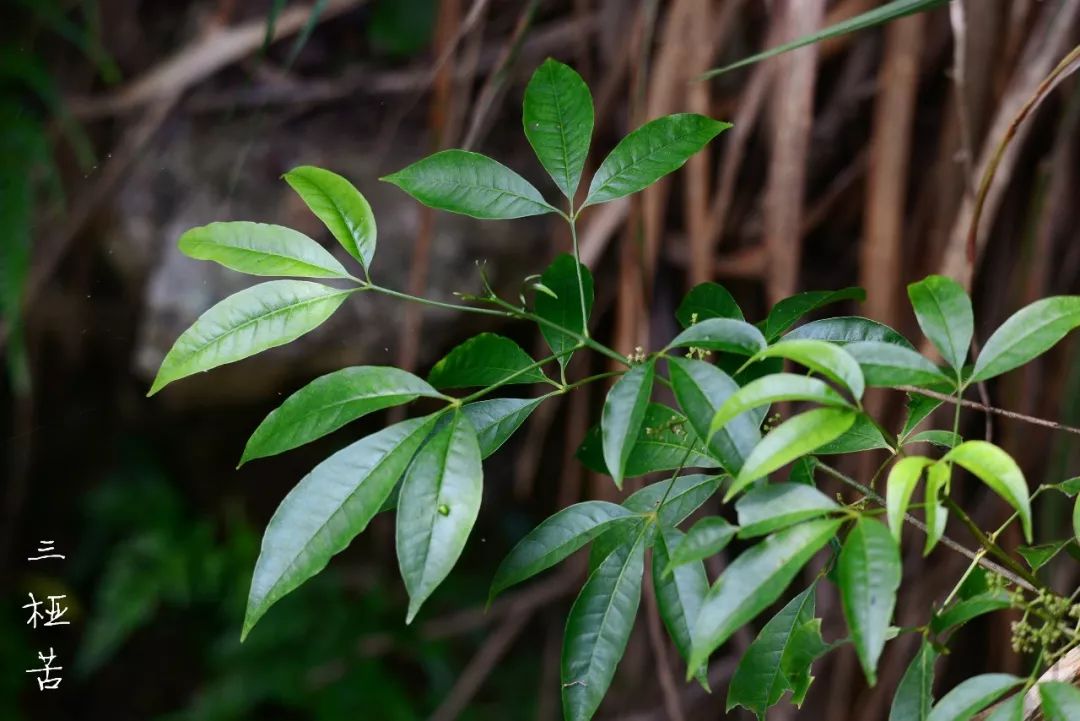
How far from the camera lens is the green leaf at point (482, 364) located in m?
0.38

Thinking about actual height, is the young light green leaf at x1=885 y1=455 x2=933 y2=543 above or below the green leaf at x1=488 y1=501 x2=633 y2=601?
above

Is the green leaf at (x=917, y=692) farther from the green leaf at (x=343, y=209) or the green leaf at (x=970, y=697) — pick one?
the green leaf at (x=343, y=209)

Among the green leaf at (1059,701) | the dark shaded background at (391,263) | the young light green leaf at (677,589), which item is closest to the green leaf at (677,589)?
the young light green leaf at (677,589)

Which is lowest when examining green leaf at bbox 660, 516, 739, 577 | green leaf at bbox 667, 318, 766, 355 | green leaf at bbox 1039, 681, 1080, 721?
green leaf at bbox 1039, 681, 1080, 721

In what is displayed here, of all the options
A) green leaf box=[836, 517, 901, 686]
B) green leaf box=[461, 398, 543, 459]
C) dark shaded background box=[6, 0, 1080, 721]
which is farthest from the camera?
dark shaded background box=[6, 0, 1080, 721]

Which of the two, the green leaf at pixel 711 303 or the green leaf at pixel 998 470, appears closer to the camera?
the green leaf at pixel 998 470

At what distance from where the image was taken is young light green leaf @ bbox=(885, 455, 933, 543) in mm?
272

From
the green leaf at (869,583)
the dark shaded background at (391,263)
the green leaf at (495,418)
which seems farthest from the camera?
the dark shaded background at (391,263)

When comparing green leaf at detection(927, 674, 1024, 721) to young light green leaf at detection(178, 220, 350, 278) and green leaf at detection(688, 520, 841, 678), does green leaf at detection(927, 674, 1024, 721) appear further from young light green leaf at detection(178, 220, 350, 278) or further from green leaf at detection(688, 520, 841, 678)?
young light green leaf at detection(178, 220, 350, 278)

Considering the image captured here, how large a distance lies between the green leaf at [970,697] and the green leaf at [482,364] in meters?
0.17

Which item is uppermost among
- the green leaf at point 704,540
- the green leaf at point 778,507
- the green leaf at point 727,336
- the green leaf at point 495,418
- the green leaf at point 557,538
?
the green leaf at point 727,336

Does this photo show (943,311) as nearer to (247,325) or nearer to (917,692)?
(917,692)

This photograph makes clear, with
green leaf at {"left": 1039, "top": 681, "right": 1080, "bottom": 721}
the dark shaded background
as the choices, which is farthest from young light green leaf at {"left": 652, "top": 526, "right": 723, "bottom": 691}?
the dark shaded background

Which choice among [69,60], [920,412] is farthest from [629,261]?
[69,60]
